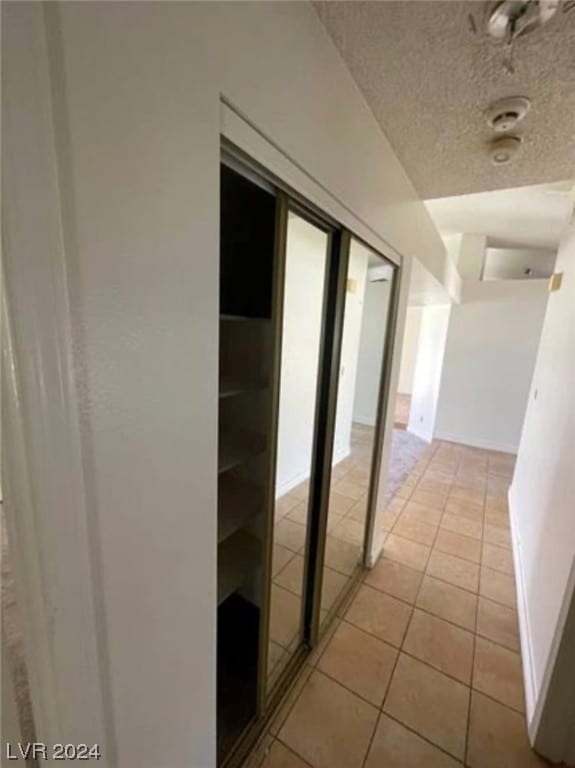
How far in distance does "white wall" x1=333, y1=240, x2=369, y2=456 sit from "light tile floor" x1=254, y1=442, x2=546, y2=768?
0.94 meters

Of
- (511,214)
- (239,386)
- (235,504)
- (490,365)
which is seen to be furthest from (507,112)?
(490,365)

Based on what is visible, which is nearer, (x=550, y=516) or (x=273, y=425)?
(x=273, y=425)

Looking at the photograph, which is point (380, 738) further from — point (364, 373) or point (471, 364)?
point (471, 364)

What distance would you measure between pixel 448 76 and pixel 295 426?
129 centimetres

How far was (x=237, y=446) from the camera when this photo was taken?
1347mm

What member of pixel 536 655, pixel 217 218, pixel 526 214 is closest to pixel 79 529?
pixel 217 218

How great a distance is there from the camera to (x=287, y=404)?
1.37 m

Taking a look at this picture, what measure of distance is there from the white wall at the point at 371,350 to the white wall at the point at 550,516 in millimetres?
980

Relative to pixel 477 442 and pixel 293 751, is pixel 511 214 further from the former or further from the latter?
pixel 293 751

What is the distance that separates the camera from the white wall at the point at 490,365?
452 centimetres

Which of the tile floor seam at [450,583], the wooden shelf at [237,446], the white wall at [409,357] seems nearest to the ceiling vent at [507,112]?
the wooden shelf at [237,446]

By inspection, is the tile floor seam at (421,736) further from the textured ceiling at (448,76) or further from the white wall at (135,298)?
the textured ceiling at (448,76)

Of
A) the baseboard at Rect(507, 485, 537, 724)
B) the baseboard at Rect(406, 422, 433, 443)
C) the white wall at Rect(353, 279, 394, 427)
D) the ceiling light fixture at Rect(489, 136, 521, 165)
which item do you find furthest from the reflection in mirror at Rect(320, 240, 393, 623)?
the baseboard at Rect(406, 422, 433, 443)

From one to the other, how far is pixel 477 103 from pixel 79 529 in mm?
1703
